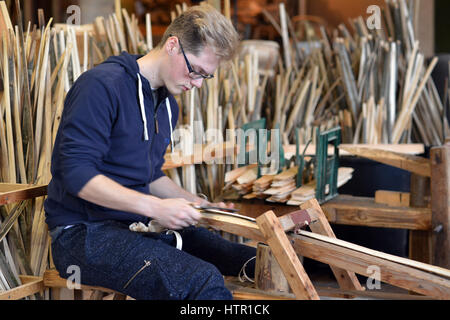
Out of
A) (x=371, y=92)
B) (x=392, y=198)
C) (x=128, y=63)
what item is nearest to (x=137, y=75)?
(x=128, y=63)

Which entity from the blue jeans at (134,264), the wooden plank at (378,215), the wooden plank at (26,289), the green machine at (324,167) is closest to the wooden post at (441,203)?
the wooden plank at (378,215)

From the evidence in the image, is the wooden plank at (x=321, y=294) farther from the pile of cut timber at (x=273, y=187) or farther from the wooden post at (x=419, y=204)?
the wooden post at (x=419, y=204)

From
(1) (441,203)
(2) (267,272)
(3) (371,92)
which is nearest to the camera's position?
(2) (267,272)

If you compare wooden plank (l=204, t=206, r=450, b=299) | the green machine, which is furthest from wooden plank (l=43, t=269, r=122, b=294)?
the green machine

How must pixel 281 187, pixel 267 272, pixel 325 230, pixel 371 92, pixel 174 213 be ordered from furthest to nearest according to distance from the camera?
pixel 371 92, pixel 281 187, pixel 325 230, pixel 267 272, pixel 174 213

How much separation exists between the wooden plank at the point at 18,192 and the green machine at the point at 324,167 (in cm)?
123

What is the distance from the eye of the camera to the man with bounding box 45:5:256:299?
6.15 ft

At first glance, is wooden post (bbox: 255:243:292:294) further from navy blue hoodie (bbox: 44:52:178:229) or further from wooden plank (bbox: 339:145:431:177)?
wooden plank (bbox: 339:145:431:177)

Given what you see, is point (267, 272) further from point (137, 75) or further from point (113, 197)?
point (137, 75)

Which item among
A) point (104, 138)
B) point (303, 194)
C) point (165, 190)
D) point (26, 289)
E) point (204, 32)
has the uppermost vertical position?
point (204, 32)

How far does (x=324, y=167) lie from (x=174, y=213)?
1.17 metres

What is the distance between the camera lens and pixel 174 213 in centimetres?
188

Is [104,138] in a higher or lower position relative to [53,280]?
higher
